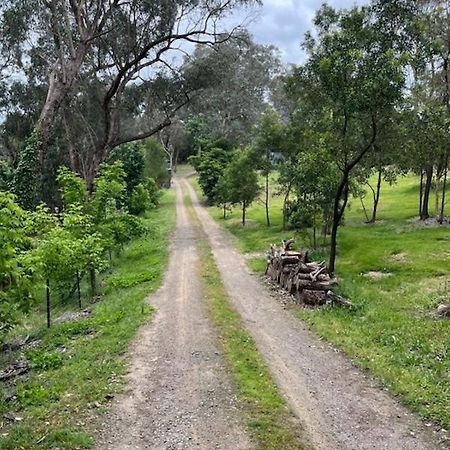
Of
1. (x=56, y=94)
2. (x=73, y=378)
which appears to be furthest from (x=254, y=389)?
(x=56, y=94)

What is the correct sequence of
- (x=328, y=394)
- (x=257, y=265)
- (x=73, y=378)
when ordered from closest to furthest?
(x=328, y=394), (x=73, y=378), (x=257, y=265)

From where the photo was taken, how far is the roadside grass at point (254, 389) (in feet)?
30.8

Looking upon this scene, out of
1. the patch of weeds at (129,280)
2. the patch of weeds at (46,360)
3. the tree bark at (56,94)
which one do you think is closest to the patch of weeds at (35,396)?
the patch of weeds at (46,360)

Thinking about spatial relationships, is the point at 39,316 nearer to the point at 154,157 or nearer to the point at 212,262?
the point at 212,262

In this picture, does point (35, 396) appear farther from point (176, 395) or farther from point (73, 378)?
point (176, 395)

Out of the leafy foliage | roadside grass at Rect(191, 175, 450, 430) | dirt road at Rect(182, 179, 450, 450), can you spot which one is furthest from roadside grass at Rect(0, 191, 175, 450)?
the leafy foliage

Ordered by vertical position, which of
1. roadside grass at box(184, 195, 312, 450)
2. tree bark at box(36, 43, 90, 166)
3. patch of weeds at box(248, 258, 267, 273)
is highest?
tree bark at box(36, 43, 90, 166)

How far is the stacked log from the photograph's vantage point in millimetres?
19094

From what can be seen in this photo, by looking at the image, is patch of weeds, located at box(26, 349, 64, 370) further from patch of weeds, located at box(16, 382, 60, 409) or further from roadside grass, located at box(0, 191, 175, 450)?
patch of weeds, located at box(16, 382, 60, 409)

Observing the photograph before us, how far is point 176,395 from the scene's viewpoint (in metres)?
11.5

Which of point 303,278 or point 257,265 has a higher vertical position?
point 303,278

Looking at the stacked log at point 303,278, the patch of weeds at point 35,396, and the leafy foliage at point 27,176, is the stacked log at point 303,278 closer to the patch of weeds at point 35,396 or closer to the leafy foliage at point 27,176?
the patch of weeds at point 35,396

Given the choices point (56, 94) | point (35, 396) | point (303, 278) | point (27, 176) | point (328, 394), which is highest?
point (56, 94)

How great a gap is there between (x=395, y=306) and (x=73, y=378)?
36.6ft
